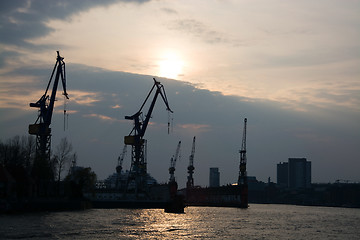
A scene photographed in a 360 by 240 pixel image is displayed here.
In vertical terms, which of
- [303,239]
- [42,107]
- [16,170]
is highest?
[42,107]

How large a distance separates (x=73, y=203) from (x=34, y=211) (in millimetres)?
19250

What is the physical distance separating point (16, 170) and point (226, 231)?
5042 centimetres

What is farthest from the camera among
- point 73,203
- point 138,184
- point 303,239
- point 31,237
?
point 138,184

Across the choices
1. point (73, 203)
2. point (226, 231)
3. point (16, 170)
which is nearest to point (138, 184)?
point (73, 203)

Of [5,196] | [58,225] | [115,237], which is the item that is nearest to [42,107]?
[5,196]

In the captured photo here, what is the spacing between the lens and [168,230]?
73.2m

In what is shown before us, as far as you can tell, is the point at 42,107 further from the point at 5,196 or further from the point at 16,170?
the point at 5,196

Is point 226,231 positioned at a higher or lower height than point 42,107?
lower

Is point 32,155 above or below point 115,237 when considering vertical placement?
above

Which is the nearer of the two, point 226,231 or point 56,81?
point 226,231

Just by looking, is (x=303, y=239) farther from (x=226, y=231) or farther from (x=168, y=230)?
(x=168, y=230)

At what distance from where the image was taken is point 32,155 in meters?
126

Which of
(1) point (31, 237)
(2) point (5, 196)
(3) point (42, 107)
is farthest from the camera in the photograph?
(3) point (42, 107)

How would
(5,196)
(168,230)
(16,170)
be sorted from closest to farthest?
1. (168,230)
2. (5,196)
3. (16,170)
